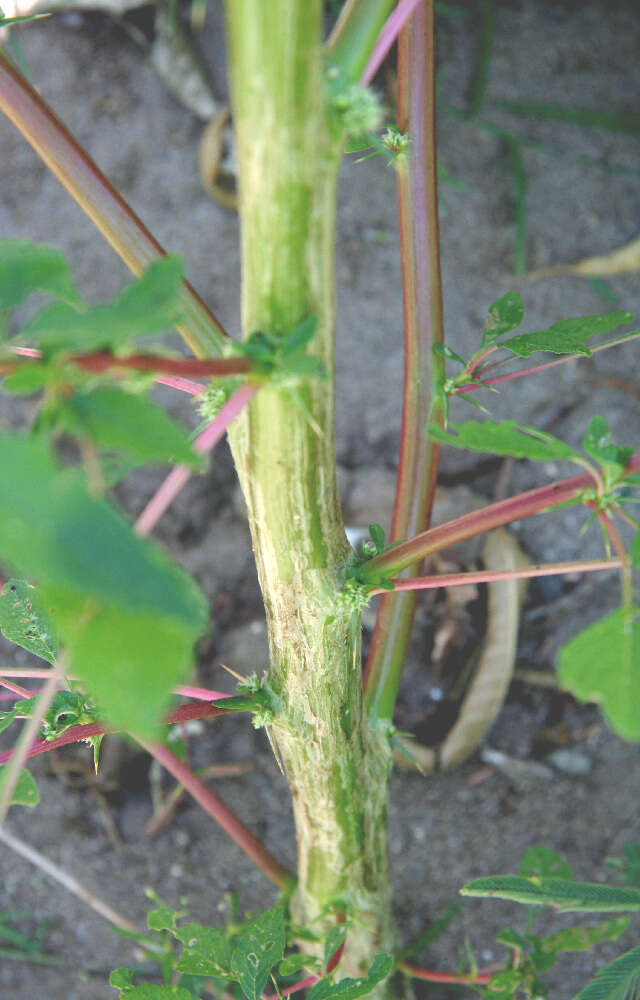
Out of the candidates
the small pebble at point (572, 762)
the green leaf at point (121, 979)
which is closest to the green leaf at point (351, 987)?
the green leaf at point (121, 979)

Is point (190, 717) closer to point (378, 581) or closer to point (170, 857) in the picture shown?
point (378, 581)

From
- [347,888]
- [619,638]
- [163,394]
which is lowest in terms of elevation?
[347,888]

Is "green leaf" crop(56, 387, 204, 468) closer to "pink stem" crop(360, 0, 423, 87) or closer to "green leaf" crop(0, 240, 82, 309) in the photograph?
"green leaf" crop(0, 240, 82, 309)

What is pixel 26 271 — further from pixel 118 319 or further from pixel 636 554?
pixel 636 554

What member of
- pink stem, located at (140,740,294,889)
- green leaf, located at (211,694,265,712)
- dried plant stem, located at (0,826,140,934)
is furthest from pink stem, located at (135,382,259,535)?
dried plant stem, located at (0,826,140,934)

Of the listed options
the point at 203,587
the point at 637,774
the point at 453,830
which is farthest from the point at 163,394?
the point at 637,774

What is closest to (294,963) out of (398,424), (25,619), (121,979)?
(121,979)

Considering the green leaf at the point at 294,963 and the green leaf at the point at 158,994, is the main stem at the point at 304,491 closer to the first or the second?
the green leaf at the point at 294,963
